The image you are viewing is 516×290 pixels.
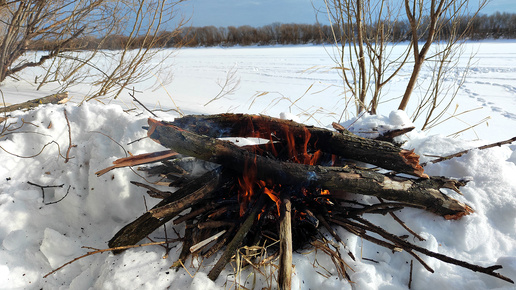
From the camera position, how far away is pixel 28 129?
201cm

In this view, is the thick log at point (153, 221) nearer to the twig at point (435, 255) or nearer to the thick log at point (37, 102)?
the twig at point (435, 255)

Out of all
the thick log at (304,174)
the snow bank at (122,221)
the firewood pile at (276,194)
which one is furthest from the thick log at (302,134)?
the snow bank at (122,221)

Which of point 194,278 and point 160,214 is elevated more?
point 160,214

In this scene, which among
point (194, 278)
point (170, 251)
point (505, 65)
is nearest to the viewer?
point (194, 278)

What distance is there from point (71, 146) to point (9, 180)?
0.38 meters

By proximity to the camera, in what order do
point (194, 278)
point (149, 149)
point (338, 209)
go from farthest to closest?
point (149, 149)
point (338, 209)
point (194, 278)

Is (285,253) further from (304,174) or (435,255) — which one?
(435,255)

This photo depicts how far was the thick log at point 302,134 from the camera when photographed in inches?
59.3

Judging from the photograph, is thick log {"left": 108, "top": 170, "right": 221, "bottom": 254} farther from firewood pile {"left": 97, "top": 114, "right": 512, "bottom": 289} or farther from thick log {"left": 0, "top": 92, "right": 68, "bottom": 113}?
thick log {"left": 0, "top": 92, "right": 68, "bottom": 113}

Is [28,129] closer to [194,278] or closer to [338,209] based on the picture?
[194,278]

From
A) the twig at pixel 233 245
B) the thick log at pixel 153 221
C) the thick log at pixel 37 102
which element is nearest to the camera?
the twig at pixel 233 245

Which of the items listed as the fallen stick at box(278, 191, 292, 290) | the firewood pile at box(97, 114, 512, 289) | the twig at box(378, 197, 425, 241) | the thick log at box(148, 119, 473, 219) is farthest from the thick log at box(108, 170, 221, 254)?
the twig at box(378, 197, 425, 241)

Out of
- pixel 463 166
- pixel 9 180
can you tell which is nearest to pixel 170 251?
pixel 9 180

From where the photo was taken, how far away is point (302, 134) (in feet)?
5.12
